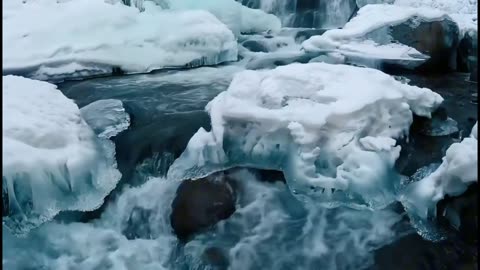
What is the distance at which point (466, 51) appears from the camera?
6086 mm

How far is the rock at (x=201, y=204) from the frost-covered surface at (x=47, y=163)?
575mm

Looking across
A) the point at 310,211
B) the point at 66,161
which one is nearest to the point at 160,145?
the point at 66,161

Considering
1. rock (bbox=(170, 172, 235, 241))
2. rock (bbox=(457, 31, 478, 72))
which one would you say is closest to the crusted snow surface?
rock (bbox=(170, 172, 235, 241))

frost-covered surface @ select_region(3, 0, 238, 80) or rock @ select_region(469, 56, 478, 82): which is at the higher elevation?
rock @ select_region(469, 56, 478, 82)

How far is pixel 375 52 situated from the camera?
6.02 meters

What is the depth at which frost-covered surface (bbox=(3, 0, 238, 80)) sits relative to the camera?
19.6 feet

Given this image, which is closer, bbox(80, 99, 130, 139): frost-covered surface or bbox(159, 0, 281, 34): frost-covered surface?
bbox(80, 99, 130, 139): frost-covered surface

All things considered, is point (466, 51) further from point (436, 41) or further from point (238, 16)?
point (238, 16)

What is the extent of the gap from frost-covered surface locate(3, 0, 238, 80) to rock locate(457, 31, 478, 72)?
2.97 meters

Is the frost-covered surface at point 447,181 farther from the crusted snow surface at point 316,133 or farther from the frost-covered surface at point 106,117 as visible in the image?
the frost-covered surface at point 106,117

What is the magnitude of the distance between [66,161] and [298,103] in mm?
1804

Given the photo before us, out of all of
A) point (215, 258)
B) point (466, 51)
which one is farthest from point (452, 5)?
point (215, 258)

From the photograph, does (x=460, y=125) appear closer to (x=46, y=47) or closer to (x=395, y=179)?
(x=395, y=179)

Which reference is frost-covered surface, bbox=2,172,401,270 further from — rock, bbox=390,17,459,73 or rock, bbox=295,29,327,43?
rock, bbox=295,29,327,43
